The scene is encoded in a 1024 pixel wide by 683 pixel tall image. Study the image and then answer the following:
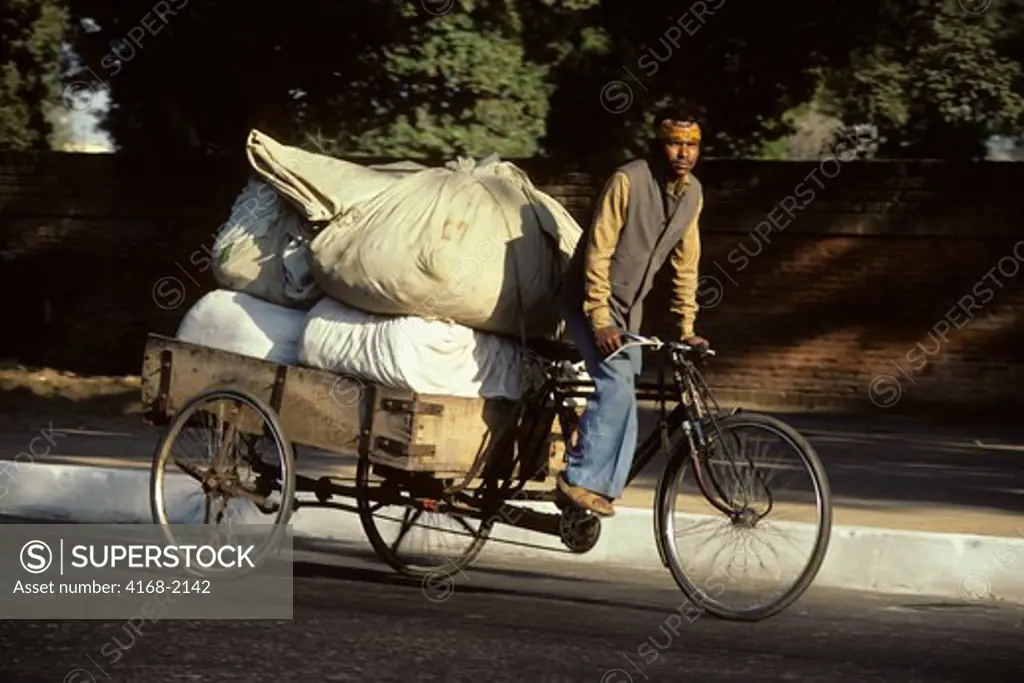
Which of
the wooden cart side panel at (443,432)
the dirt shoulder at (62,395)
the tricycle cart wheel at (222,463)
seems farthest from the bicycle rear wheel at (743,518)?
the dirt shoulder at (62,395)

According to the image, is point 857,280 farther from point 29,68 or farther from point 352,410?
point 352,410

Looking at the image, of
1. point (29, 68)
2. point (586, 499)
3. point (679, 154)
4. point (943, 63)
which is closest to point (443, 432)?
point (586, 499)

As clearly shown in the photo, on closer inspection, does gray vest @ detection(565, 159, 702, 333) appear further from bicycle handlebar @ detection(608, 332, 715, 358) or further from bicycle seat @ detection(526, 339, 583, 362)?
bicycle seat @ detection(526, 339, 583, 362)

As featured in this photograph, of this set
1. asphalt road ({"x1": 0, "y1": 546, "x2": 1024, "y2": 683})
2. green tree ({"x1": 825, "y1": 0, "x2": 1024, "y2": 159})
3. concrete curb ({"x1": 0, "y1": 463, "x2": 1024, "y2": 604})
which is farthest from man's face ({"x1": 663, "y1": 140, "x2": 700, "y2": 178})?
green tree ({"x1": 825, "y1": 0, "x2": 1024, "y2": 159})

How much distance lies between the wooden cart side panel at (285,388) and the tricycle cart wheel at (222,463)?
0.10 m

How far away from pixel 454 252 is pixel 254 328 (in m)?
1.11

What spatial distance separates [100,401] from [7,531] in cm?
880

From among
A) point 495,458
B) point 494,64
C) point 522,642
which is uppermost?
point 494,64

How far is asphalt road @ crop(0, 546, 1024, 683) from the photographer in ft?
20.7

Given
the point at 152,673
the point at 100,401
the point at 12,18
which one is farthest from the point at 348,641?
the point at 12,18

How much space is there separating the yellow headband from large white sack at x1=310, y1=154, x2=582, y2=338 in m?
0.76

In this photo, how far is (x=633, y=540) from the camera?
380 inches

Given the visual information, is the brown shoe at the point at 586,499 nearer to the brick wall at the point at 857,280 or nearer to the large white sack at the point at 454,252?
the large white sack at the point at 454,252

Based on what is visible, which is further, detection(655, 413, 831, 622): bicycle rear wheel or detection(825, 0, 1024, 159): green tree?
detection(825, 0, 1024, 159): green tree
